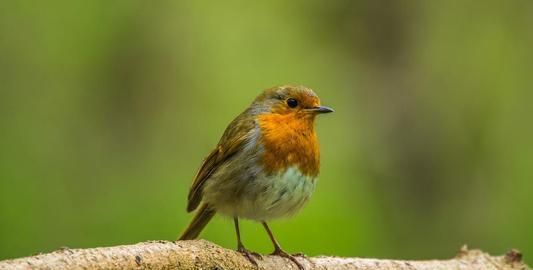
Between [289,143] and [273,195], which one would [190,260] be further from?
[289,143]

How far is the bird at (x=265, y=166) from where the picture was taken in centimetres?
464

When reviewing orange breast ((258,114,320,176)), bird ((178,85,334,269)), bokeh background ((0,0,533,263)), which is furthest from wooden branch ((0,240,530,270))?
bokeh background ((0,0,533,263))

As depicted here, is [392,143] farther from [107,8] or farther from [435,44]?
[107,8]

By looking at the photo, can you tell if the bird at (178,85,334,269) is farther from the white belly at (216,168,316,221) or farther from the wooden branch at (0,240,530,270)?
the wooden branch at (0,240,530,270)

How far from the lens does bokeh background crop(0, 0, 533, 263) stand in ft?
22.0

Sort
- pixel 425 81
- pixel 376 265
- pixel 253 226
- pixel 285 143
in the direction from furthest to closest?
pixel 425 81 → pixel 253 226 → pixel 285 143 → pixel 376 265

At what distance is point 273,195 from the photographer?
4.62 meters

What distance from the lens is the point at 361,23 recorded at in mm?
8289

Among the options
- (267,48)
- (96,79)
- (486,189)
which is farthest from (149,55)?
(486,189)

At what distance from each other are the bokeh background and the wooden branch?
1931mm

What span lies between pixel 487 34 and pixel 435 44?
23.0 inches

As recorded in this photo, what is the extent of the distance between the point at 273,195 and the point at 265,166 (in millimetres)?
159

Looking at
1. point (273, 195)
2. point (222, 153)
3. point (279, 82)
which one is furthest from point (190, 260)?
point (279, 82)

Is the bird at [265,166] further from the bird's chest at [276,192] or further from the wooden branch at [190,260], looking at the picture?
the wooden branch at [190,260]
